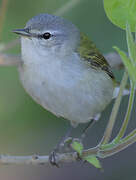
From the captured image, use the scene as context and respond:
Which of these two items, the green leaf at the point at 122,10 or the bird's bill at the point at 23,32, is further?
the bird's bill at the point at 23,32

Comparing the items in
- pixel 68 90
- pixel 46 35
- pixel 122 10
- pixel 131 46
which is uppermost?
pixel 122 10

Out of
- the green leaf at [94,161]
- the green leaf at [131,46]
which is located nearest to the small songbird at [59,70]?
the green leaf at [94,161]

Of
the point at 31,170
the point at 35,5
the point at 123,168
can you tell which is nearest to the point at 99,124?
the point at 123,168

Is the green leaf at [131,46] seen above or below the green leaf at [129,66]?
above

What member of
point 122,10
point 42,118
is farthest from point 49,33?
point 42,118

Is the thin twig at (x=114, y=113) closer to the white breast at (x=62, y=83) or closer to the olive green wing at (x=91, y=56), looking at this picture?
the white breast at (x=62, y=83)

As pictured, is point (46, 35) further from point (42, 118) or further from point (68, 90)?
point (42, 118)

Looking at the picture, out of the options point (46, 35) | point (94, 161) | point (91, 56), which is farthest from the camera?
point (91, 56)
